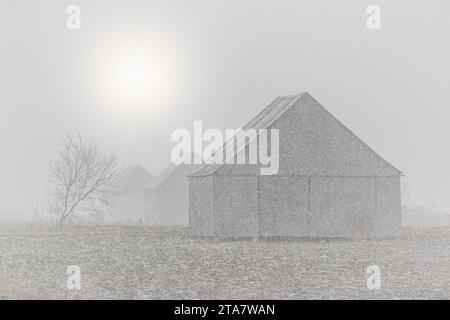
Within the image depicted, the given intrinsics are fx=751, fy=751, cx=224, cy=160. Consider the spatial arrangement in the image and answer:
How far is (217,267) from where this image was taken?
28.5 metres

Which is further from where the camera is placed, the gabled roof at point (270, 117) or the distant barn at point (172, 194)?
the distant barn at point (172, 194)

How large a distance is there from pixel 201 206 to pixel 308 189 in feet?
20.6

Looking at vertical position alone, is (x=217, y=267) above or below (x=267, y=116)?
below

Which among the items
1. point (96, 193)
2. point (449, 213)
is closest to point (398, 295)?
point (96, 193)

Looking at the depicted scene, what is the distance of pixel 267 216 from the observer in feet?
132

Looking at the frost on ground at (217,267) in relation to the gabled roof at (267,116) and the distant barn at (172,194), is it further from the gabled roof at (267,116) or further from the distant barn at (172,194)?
the distant barn at (172,194)

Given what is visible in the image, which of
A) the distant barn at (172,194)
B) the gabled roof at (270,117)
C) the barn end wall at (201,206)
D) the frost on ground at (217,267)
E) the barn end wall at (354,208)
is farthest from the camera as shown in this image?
the distant barn at (172,194)

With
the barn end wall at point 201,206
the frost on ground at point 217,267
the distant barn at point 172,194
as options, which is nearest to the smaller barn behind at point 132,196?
the distant barn at point 172,194

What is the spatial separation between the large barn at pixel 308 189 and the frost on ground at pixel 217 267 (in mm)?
1461

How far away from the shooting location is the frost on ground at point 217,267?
76.8ft

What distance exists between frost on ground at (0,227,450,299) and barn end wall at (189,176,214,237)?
1141 millimetres

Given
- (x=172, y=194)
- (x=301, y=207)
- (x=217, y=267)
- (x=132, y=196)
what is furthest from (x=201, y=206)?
(x=132, y=196)

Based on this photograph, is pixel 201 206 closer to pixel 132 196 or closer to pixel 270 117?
pixel 270 117
